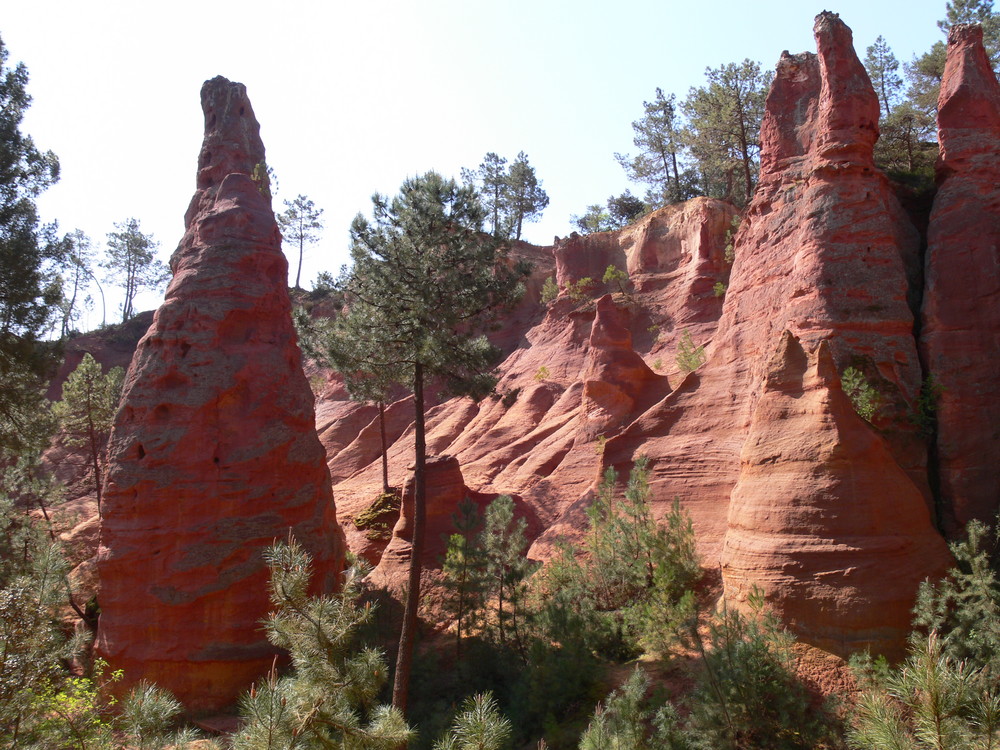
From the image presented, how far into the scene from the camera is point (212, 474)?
1725 centimetres

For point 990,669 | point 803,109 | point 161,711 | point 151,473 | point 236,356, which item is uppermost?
point 803,109

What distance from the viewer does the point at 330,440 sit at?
139 feet

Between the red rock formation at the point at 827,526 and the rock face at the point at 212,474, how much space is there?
9.89m

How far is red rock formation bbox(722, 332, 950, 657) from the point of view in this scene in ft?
37.8

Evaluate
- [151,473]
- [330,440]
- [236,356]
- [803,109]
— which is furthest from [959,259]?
[330,440]

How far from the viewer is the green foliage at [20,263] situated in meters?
15.7

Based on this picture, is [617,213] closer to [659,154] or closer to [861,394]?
[659,154]

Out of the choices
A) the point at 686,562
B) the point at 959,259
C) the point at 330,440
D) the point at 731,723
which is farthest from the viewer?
the point at 330,440

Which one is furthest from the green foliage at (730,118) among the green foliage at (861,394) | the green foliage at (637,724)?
the green foliage at (637,724)

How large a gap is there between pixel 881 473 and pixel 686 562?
4.47 metres

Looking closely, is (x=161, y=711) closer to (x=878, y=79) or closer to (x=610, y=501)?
(x=610, y=501)

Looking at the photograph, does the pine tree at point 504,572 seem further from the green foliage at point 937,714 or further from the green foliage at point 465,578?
the green foliage at point 937,714

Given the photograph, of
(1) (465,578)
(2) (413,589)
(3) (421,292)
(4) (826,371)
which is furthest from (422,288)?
(4) (826,371)

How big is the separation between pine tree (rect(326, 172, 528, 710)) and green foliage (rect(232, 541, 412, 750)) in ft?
22.2
